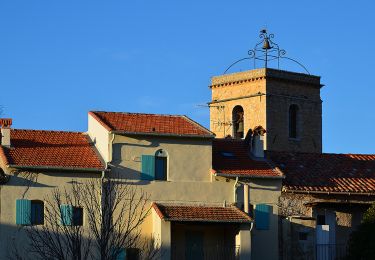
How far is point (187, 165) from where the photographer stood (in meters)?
45.1

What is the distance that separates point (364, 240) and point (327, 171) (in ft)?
17.7

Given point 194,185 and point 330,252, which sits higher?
point 194,185

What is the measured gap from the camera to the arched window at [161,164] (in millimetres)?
44688

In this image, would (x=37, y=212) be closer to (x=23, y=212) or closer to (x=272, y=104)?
(x=23, y=212)

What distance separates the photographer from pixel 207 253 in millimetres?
44125

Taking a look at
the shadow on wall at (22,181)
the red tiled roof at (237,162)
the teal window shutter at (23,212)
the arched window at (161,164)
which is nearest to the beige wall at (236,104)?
the red tiled roof at (237,162)

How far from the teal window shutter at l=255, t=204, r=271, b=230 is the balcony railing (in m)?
1.94

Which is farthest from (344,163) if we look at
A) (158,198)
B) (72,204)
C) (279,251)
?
(72,204)

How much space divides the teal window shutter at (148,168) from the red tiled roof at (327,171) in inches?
225

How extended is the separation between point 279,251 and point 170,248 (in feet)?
17.2

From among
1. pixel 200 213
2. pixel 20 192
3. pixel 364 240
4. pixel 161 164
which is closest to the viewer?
pixel 20 192

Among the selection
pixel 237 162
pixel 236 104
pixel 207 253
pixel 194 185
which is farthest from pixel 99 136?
pixel 236 104

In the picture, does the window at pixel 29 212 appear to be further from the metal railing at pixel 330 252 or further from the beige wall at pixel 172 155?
the metal railing at pixel 330 252

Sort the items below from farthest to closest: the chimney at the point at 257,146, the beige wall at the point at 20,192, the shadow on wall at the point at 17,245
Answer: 1. the chimney at the point at 257,146
2. the beige wall at the point at 20,192
3. the shadow on wall at the point at 17,245
